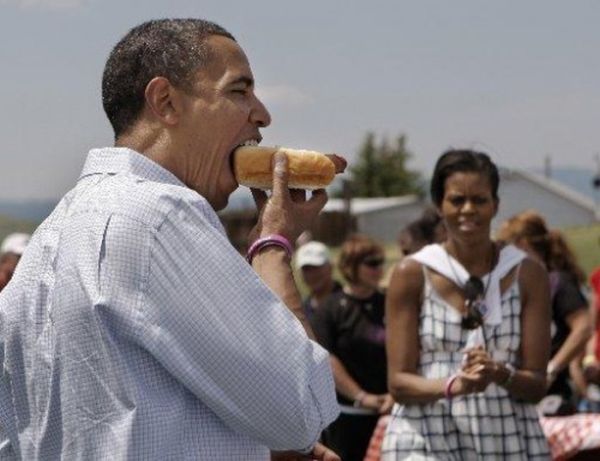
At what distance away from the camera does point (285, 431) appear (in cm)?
247

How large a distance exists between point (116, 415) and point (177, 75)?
27.7 inches

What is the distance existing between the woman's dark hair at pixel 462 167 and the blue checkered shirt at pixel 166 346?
2.78m

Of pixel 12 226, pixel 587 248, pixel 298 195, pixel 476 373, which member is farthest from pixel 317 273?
pixel 587 248

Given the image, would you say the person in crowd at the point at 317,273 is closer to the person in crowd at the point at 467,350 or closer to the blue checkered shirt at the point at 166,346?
the person in crowd at the point at 467,350

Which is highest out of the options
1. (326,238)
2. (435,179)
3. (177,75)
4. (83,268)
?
(177,75)

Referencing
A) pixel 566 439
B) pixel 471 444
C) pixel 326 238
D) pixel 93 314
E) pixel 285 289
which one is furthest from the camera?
pixel 326 238

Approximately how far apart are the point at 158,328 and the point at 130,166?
0.39m

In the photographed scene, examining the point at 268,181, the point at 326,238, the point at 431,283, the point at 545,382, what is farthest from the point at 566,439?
the point at 326,238

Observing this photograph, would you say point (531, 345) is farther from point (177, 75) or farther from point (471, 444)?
point (177, 75)

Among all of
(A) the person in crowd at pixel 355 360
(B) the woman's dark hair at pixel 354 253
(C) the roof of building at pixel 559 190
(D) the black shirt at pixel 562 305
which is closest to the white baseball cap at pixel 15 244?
(B) the woman's dark hair at pixel 354 253

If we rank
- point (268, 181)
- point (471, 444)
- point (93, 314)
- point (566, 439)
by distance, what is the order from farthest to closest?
point (566, 439) < point (471, 444) < point (268, 181) < point (93, 314)

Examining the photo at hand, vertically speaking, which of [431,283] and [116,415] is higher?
[116,415]

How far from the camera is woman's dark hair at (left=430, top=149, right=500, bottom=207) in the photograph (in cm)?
521

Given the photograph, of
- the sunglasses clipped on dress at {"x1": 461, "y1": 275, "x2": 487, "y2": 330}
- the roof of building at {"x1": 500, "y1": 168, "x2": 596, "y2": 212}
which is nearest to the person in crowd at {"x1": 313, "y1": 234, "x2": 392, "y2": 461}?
the sunglasses clipped on dress at {"x1": 461, "y1": 275, "x2": 487, "y2": 330}
